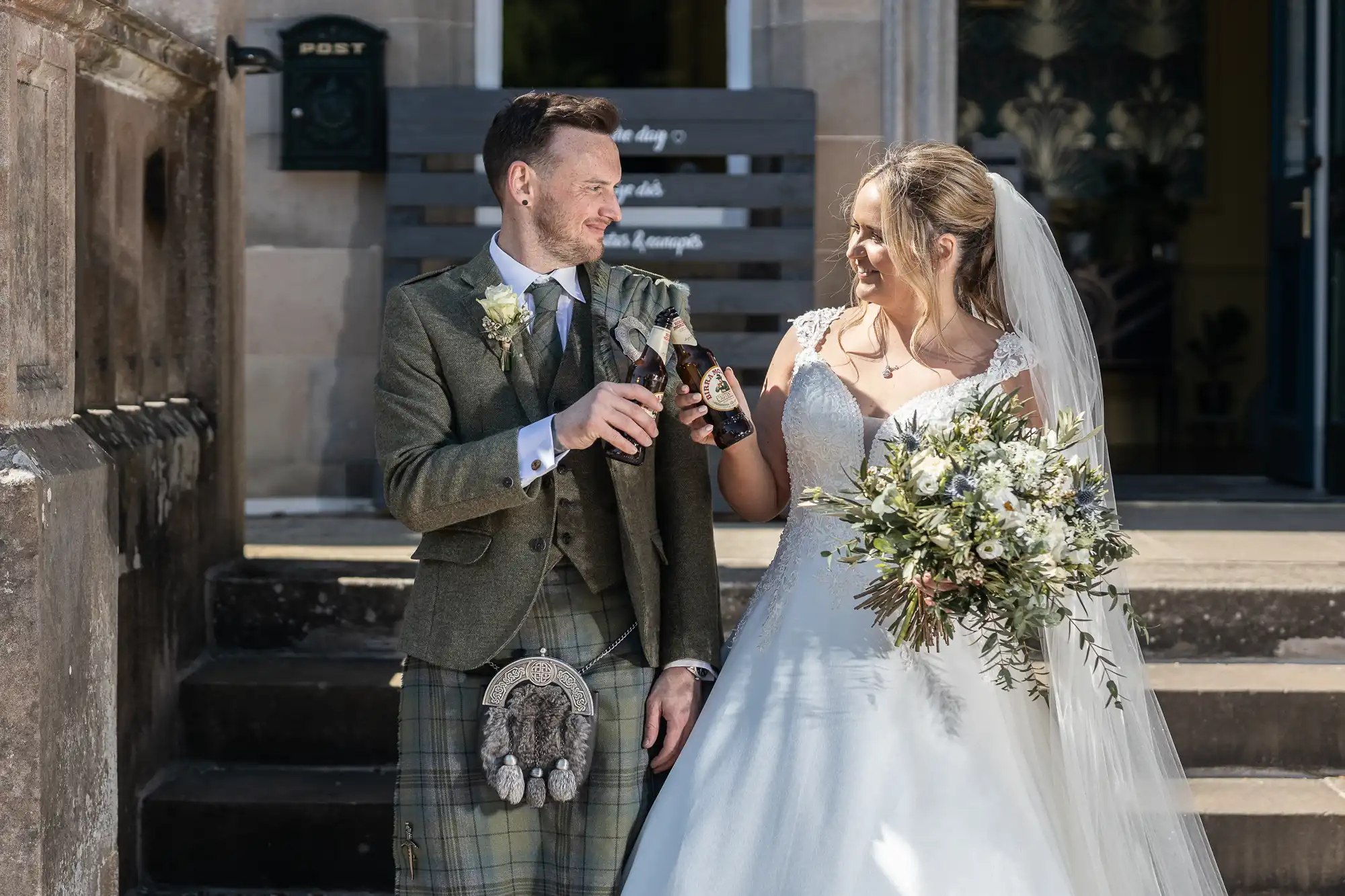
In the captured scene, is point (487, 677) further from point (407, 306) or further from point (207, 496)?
point (207, 496)

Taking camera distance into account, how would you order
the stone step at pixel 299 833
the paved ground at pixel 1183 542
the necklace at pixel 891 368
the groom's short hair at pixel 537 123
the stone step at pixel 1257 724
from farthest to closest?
the paved ground at pixel 1183 542 → the stone step at pixel 1257 724 → the stone step at pixel 299 833 → the necklace at pixel 891 368 → the groom's short hair at pixel 537 123

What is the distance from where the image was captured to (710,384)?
9.36 ft

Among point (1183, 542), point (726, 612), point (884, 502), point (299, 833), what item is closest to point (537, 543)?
point (884, 502)

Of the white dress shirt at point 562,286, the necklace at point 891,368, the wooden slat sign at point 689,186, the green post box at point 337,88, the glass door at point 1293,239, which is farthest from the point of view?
the glass door at point 1293,239

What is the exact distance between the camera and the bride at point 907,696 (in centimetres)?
296

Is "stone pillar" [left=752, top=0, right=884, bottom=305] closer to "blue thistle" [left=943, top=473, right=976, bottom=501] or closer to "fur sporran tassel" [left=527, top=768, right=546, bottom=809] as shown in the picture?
"blue thistle" [left=943, top=473, right=976, bottom=501]

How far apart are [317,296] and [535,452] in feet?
15.1

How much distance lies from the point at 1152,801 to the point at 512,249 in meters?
1.78

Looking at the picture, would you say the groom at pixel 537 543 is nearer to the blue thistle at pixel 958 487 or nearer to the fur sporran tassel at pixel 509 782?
the fur sporran tassel at pixel 509 782

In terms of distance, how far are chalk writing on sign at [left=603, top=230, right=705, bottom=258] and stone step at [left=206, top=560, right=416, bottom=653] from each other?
2490mm

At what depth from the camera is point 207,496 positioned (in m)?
4.93

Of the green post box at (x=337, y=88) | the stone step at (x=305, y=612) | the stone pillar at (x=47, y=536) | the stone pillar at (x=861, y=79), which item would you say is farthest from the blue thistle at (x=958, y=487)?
the green post box at (x=337, y=88)

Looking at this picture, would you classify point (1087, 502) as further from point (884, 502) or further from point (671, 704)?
point (671, 704)

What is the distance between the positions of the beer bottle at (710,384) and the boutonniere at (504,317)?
0.96ft
